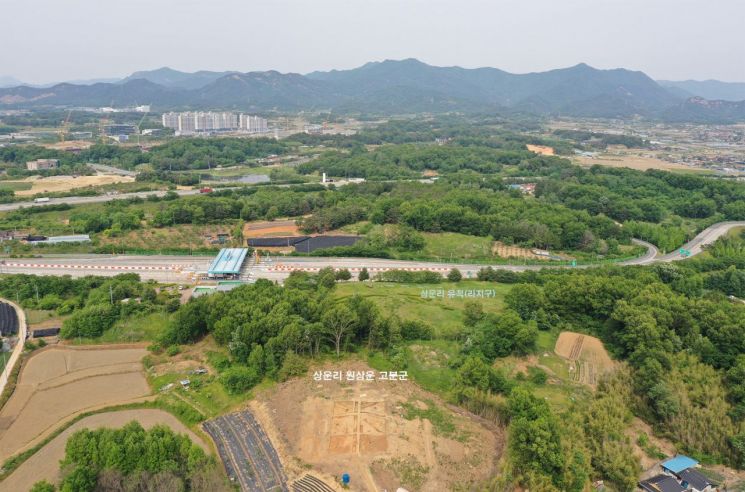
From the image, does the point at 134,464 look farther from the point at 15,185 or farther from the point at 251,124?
the point at 251,124

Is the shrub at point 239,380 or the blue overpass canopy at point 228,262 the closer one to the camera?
the shrub at point 239,380

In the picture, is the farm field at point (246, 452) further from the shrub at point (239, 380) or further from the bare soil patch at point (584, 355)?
the bare soil patch at point (584, 355)

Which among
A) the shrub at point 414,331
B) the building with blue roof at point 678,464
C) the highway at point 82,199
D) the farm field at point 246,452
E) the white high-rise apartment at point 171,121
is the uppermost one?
the white high-rise apartment at point 171,121

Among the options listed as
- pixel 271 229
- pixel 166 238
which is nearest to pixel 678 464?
pixel 271 229

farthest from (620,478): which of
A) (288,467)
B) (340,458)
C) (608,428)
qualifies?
(288,467)

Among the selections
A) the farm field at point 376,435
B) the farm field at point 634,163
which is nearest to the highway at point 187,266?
the farm field at point 376,435

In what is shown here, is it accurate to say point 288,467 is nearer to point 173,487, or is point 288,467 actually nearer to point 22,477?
point 173,487
